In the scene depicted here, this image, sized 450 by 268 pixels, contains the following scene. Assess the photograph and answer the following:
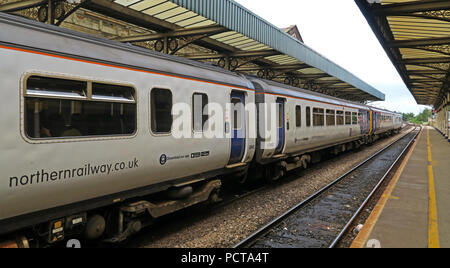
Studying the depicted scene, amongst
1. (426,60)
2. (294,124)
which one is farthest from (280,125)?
(426,60)

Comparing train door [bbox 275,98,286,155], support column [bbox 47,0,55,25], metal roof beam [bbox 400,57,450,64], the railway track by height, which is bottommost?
the railway track

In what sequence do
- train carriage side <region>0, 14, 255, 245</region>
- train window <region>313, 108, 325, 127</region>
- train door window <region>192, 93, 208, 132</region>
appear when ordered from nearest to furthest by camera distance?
train carriage side <region>0, 14, 255, 245</region>
train door window <region>192, 93, 208, 132</region>
train window <region>313, 108, 325, 127</region>

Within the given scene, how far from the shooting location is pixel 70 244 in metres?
4.18

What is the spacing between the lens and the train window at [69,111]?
3.42m

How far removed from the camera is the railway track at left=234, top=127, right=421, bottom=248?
5.58 meters

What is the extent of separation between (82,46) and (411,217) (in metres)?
6.59

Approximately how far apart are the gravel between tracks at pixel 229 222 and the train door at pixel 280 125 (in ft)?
4.19

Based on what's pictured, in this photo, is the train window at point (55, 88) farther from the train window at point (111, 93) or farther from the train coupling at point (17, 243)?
the train coupling at point (17, 243)

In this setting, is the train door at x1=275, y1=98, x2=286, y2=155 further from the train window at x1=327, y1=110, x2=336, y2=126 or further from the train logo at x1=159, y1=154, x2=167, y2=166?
the train logo at x1=159, y1=154, x2=167, y2=166

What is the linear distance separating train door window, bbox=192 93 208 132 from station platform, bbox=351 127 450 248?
11.0 ft

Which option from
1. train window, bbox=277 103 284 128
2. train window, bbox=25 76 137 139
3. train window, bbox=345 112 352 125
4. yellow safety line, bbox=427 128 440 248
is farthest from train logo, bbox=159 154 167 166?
train window, bbox=345 112 352 125

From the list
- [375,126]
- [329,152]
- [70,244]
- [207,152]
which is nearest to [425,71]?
[375,126]
